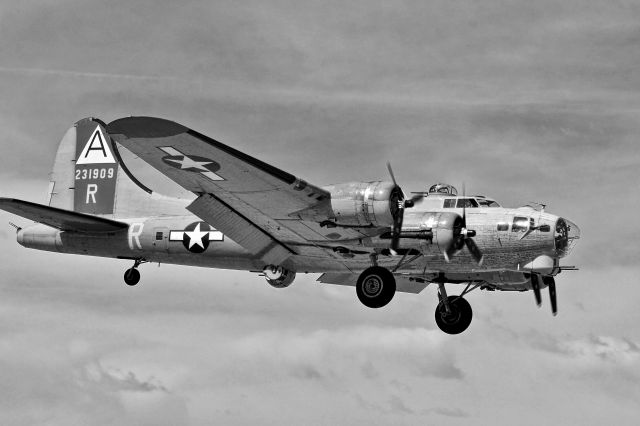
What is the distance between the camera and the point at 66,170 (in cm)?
3002

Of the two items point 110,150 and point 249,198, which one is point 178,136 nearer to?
point 249,198

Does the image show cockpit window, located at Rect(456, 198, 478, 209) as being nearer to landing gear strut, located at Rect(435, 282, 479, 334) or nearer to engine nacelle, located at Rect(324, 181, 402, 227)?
engine nacelle, located at Rect(324, 181, 402, 227)

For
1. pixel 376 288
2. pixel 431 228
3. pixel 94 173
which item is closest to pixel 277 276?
pixel 376 288

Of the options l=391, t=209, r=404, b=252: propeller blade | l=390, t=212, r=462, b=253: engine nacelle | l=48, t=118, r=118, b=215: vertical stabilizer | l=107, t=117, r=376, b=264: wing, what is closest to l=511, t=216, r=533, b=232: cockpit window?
l=390, t=212, r=462, b=253: engine nacelle

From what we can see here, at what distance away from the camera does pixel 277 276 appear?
83.8 ft

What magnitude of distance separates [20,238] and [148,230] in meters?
4.20

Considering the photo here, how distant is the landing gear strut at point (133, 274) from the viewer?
2662 cm

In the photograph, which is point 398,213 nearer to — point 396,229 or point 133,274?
point 396,229

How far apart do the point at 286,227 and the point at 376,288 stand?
9.01 ft

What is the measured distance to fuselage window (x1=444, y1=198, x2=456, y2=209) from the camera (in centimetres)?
2400

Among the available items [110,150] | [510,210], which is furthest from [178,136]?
[110,150]

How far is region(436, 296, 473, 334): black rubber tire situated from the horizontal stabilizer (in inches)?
370

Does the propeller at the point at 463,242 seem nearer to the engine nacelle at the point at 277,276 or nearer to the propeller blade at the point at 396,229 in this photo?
the propeller blade at the point at 396,229

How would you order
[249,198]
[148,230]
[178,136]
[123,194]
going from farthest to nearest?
1. [123,194]
2. [148,230]
3. [249,198]
4. [178,136]
